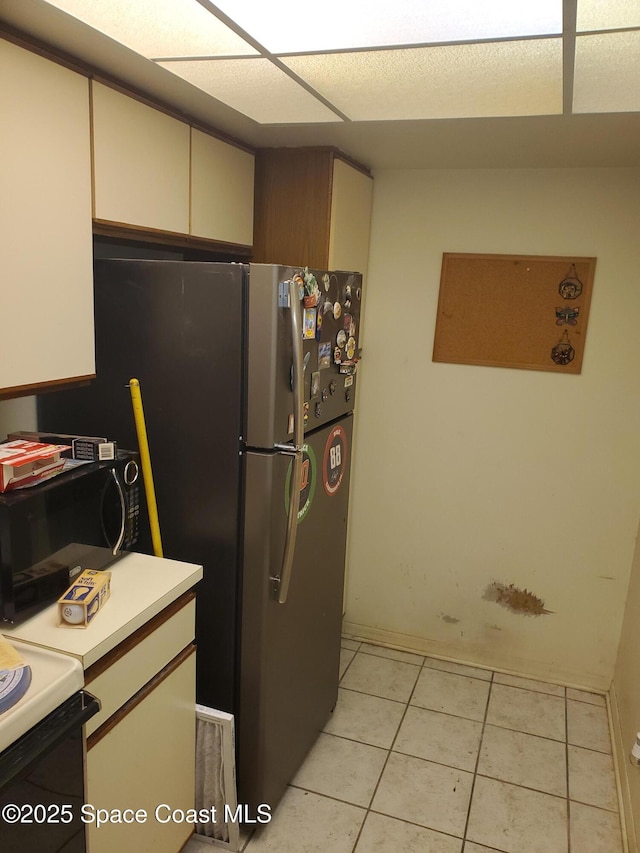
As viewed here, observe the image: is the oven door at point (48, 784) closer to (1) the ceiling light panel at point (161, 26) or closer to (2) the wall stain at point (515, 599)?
(1) the ceiling light panel at point (161, 26)

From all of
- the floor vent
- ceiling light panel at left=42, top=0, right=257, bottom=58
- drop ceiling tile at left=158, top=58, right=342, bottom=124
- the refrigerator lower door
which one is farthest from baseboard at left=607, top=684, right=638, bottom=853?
ceiling light panel at left=42, top=0, right=257, bottom=58

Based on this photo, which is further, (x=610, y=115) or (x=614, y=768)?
(x=614, y=768)

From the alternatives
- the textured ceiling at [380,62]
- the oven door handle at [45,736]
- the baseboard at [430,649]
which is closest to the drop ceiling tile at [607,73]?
the textured ceiling at [380,62]

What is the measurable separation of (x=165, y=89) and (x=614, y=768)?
2.79 metres

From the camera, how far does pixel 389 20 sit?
1.27m

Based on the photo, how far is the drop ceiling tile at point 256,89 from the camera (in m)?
1.59

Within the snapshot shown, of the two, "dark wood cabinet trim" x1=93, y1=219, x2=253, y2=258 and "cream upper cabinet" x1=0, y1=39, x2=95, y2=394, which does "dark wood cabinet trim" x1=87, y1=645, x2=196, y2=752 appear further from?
"dark wood cabinet trim" x1=93, y1=219, x2=253, y2=258

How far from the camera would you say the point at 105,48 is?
4.84ft

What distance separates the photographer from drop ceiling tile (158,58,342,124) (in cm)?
159

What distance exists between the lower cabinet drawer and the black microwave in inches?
8.9

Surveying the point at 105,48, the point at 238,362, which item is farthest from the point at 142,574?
the point at 105,48

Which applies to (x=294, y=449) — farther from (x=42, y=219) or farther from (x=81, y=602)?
(x=42, y=219)

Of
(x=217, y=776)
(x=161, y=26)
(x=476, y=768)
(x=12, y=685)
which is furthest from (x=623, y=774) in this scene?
(x=161, y=26)

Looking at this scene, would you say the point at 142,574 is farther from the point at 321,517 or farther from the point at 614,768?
the point at 614,768
